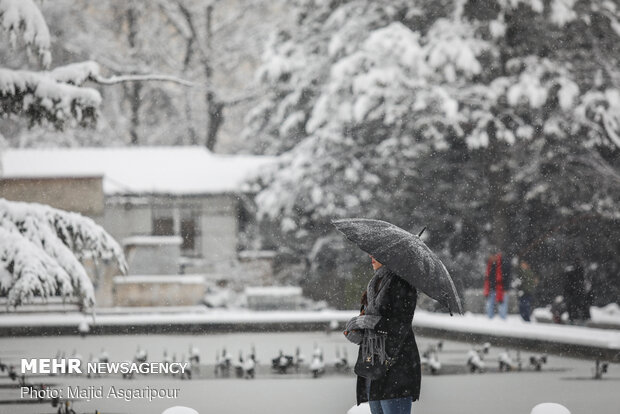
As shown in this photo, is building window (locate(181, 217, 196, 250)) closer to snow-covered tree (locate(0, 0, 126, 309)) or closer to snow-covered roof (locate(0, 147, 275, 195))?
snow-covered roof (locate(0, 147, 275, 195))

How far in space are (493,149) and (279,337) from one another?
9.22 metres

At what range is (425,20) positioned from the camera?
29156 millimetres

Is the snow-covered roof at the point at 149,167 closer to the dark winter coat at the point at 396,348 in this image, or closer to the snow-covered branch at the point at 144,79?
the snow-covered branch at the point at 144,79

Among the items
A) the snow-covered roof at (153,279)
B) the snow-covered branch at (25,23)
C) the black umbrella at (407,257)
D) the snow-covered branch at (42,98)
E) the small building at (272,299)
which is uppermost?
the snow-covered branch at (25,23)

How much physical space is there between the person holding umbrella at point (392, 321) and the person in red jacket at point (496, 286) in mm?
16080

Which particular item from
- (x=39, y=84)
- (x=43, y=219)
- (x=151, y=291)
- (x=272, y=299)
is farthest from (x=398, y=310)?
(x=272, y=299)

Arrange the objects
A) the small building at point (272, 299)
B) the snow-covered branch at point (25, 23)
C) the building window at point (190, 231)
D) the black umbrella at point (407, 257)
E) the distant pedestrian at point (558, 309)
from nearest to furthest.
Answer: the black umbrella at point (407, 257)
the snow-covered branch at point (25, 23)
the distant pedestrian at point (558, 309)
the small building at point (272, 299)
the building window at point (190, 231)

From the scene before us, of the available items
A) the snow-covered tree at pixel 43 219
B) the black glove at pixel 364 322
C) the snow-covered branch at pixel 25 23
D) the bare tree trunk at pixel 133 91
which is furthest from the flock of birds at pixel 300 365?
the bare tree trunk at pixel 133 91

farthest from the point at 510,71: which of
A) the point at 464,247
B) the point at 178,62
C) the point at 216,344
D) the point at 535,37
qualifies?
the point at 178,62

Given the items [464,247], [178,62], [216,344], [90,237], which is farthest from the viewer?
[178,62]

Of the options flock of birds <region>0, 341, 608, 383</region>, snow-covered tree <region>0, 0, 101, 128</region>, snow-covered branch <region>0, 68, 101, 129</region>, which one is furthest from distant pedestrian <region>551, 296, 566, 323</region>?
snow-covered branch <region>0, 68, 101, 129</region>

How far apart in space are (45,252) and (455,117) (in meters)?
16.6

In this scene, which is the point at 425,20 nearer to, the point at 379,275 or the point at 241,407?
the point at 241,407

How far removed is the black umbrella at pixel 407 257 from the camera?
6.68 metres
